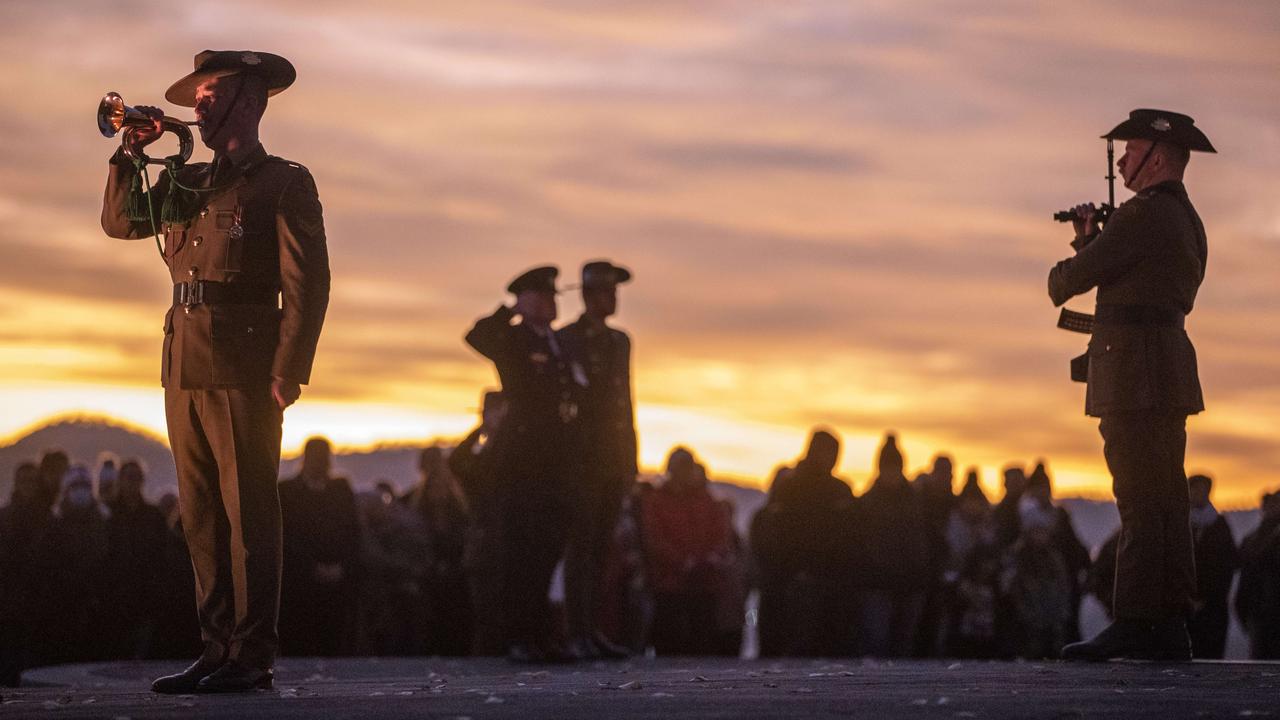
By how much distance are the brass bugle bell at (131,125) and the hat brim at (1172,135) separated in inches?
178

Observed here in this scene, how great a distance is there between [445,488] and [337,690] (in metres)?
10.2

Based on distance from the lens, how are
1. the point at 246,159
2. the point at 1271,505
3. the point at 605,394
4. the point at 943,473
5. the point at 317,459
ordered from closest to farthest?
the point at 246,159
the point at 605,394
the point at 317,459
the point at 1271,505
the point at 943,473

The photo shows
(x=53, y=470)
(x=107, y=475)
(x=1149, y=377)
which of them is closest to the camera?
(x=1149, y=377)

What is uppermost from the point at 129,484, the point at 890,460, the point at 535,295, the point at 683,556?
the point at 535,295

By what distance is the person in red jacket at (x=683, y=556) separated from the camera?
59.8ft

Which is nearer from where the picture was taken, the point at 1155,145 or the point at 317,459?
the point at 1155,145

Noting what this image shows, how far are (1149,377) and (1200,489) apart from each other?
30.7 ft

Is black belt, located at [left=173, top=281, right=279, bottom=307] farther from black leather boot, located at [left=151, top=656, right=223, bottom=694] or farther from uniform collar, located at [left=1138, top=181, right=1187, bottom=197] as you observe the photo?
uniform collar, located at [left=1138, top=181, right=1187, bottom=197]

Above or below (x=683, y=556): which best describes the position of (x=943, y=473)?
above

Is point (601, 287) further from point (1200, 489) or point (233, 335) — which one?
point (1200, 489)

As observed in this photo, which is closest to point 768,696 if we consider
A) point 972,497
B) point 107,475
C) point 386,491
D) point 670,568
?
point 670,568

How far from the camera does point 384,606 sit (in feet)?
61.5

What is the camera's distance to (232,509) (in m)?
8.38

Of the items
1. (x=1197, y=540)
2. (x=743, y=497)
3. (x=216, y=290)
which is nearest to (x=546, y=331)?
(x=216, y=290)
